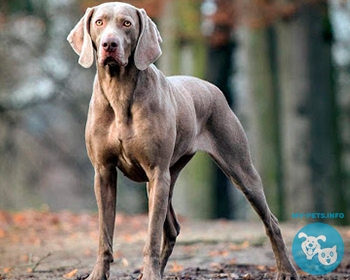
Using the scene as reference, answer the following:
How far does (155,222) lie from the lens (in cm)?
616

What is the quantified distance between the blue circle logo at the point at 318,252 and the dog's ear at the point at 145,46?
10.2ft

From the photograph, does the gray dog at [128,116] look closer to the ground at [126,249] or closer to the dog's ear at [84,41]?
the dog's ear at [84,41]

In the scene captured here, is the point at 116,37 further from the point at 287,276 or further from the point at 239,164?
the point at 287,276

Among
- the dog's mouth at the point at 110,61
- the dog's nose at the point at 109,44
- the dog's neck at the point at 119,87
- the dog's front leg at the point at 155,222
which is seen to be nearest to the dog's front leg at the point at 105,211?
the dog's front leg at the point at 155,222

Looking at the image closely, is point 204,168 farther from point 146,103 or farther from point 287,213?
point 146,103

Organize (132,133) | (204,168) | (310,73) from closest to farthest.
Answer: (132,133) → (310,73) → (204,168)

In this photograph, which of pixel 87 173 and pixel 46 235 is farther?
pixel 87 173

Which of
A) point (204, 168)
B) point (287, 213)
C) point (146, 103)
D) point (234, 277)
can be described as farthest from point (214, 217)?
point (146, 103)

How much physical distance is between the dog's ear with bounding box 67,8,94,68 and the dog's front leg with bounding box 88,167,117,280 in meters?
0.85

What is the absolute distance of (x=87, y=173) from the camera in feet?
82.7

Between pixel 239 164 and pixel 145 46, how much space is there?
5.40 feet

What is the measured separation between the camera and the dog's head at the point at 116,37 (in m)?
5.86

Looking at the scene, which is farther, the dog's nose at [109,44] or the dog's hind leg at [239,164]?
the dog's hind leg at [239,164]

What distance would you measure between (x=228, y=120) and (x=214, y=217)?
11.4 metres
